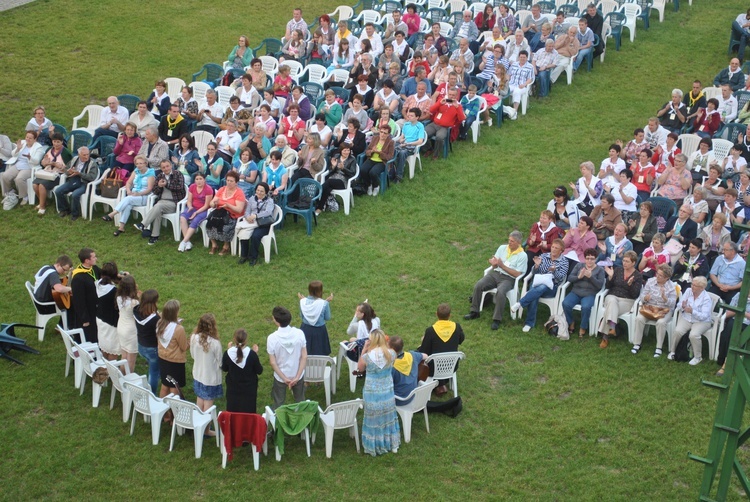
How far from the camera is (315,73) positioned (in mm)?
19172

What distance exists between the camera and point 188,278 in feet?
45.0

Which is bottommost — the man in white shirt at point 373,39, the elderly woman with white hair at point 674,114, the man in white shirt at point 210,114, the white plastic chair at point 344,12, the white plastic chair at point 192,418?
the white plastic chair at point 192,418

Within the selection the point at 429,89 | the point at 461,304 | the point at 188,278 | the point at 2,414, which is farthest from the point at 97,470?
the point at 429,89

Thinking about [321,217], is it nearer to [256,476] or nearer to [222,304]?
[222,304]

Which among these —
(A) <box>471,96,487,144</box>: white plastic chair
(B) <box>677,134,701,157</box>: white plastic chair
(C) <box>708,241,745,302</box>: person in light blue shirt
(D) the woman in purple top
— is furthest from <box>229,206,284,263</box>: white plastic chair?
(B) <box>677,134,701,157</box>: white plastic chair

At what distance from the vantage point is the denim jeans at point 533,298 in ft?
41.1

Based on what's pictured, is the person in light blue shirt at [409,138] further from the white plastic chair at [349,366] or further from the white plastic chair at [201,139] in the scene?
the white plastic chair at [349,366]

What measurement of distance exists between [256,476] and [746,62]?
13.2 metres

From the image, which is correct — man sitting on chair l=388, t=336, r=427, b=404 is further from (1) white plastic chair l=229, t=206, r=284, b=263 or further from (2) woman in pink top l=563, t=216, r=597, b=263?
(1) white plastic chair l=229, t=206, r=284, b=263

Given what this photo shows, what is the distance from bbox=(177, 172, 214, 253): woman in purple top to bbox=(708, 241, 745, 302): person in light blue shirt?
7.16m

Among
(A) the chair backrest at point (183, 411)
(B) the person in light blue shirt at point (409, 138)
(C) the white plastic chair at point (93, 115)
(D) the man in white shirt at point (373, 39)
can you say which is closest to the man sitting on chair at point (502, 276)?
(B) the person in light blue shirt at point (409, 138)

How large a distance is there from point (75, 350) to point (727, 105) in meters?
11.4

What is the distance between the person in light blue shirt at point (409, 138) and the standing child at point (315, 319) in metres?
5.67

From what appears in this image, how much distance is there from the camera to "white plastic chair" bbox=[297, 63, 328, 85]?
62.6 feet
